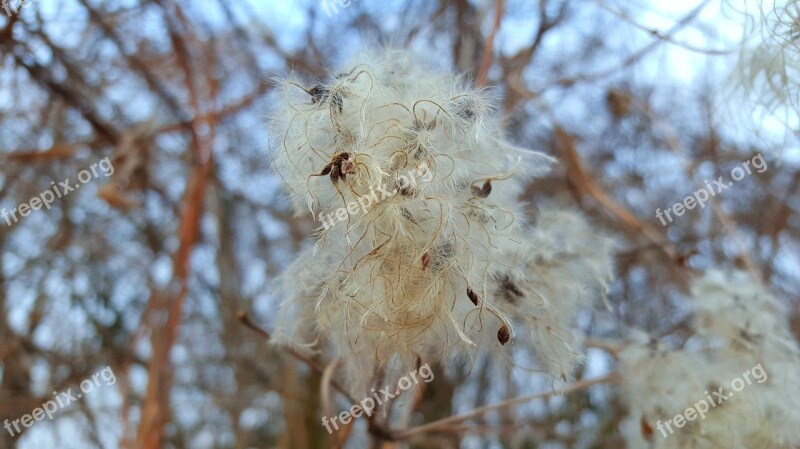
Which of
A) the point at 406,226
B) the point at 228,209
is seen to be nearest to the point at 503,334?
the point at 406,226

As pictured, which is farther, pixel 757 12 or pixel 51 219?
pixel 51 219

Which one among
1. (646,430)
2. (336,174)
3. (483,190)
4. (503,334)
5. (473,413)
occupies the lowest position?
(646,430)

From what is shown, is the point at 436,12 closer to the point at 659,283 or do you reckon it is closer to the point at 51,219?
the point at 659,283

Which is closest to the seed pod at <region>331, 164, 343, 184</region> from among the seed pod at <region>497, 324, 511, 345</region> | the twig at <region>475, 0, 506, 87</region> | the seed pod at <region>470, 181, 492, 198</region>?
the seed pod at <region>470, 181, 492, 198</region>

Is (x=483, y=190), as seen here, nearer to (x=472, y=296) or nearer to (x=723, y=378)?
(x=472, y=296)

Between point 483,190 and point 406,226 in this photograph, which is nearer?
point 406,226

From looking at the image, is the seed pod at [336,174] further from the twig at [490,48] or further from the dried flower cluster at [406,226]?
the twig at [490,48]

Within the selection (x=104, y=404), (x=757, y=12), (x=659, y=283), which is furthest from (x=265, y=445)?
(x=757, y=12)
